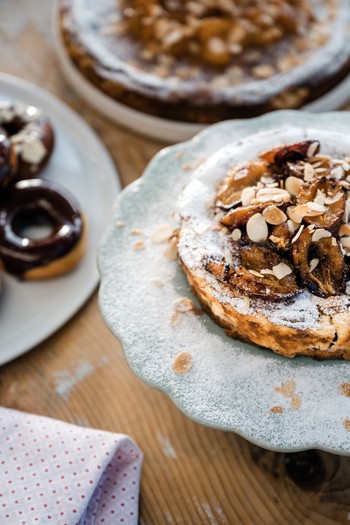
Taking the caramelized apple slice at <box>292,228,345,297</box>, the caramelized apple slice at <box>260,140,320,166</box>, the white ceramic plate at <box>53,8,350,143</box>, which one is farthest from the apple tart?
the caramelized apple slice at <box>292,228,345,297</box>

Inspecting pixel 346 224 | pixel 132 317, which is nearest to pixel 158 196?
pixel 132 317

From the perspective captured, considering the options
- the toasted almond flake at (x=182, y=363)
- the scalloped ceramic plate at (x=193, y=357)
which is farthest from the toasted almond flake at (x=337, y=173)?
the toasted almond flake at (x=182, y=363)

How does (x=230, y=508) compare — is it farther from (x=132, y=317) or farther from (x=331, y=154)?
(x=331, y=154)

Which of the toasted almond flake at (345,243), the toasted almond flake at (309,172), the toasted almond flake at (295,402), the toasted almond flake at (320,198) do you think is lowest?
the toasted almond flake at (295,402)

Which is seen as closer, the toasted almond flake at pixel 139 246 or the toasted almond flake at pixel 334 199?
the toasted almond flake at pixel 334 199

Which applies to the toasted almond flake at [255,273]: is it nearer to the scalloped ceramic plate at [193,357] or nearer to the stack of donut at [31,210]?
the scalloped ceramic plate at [193,357]

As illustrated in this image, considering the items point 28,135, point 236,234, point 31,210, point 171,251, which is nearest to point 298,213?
point 236,234

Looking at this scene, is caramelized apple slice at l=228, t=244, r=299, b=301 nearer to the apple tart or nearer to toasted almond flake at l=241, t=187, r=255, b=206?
toasted almond flake at l=241, t=187, r=255, b=206
